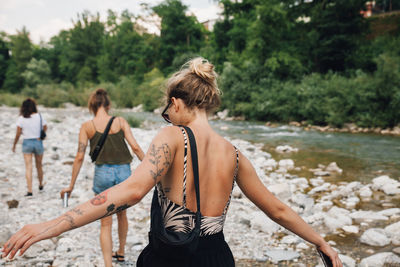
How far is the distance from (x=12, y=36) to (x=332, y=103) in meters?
71.0

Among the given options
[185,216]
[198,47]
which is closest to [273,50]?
[198,47]

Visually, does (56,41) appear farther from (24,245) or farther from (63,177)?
(24,245)

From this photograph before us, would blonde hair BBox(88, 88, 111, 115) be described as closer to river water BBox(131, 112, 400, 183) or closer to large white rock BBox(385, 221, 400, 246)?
large white rock BBox(385, 221, 400, 246)

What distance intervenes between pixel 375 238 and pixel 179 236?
4.16 meters

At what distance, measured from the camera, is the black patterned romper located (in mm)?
1598

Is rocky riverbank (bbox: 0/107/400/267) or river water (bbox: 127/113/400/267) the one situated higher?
rocky riverbank (bbox: 0/107/400/267)

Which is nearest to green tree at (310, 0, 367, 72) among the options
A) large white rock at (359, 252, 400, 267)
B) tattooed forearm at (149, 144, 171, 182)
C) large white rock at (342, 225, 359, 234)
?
large white rock at (342, 225, 359, 234)

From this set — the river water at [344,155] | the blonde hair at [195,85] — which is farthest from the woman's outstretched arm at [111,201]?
the river water at [344,155]

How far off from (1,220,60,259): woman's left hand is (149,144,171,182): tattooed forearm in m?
0.46

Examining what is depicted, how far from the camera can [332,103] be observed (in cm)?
2030

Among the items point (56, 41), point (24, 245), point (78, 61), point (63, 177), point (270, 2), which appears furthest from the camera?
point (56, 41)

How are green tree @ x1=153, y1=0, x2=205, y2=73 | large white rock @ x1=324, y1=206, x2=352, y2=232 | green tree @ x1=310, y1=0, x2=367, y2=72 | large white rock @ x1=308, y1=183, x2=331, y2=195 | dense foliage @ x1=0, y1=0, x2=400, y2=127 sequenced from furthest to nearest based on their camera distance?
1. green tree @ x1=153, y1=0, x2=205, y2=73
2. green tree @ x1=310, y1=0, x2=367, y2=72
3. dense foliage @ x1=0, y1=0, x2=400, y2=127
4. large white rock @ x1=308, y1=183, x2=331, y2=195
5. large white rock @ x1=324, y1=206, x2=352, y2=232

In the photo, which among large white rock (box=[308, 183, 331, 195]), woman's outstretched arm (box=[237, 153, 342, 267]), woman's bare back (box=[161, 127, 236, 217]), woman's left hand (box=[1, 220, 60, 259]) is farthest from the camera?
large white rock (box=[308, 183, 331, 195])

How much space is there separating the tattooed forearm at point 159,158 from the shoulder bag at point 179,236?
0.12 meters
